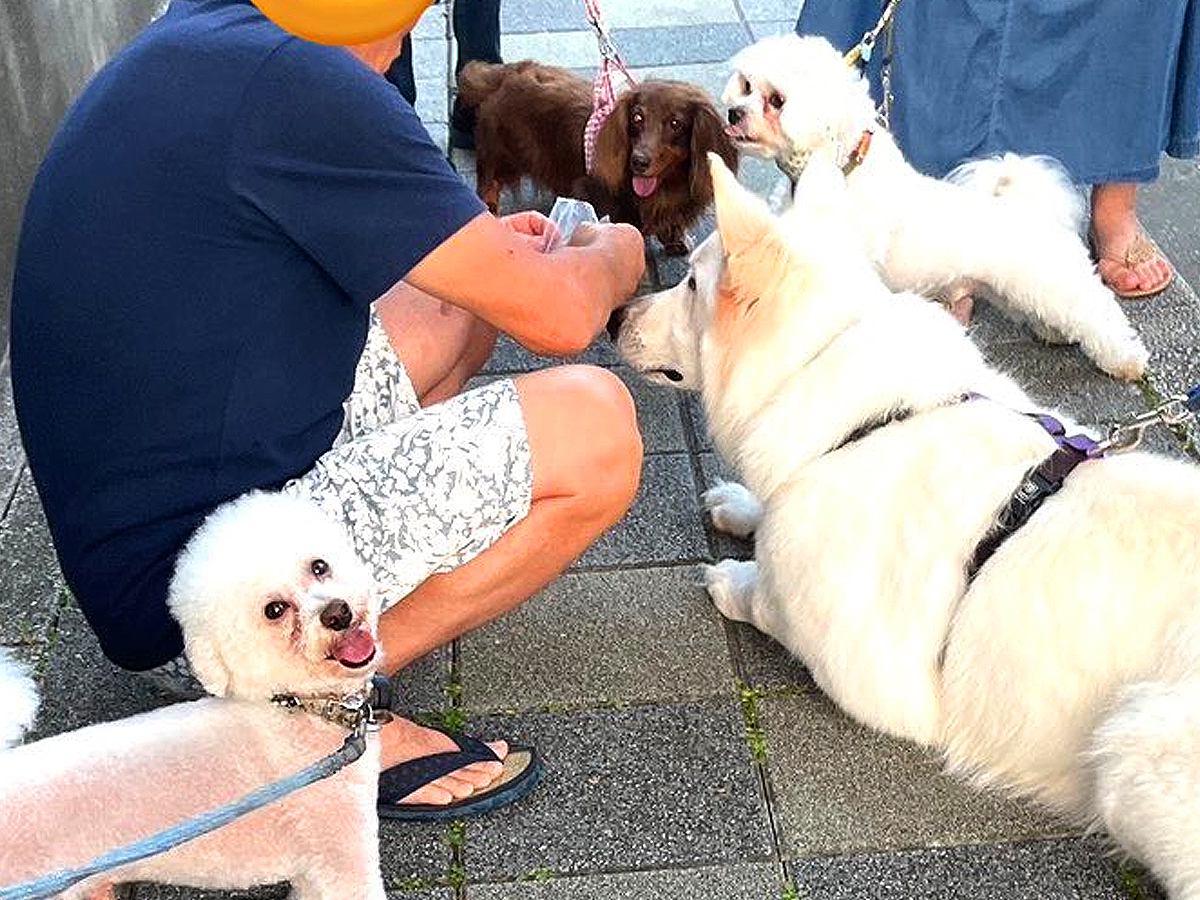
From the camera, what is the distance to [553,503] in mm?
2496

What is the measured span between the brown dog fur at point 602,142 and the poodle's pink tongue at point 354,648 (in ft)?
8.18

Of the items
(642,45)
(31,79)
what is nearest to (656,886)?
(31,79)

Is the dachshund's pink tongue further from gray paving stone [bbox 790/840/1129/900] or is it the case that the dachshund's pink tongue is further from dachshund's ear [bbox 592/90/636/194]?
gray paving stone [bbox 790/840/1129/900]

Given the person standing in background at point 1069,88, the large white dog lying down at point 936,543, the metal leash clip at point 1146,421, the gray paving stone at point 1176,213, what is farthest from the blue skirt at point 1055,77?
the metal leash clip at point 1146,421

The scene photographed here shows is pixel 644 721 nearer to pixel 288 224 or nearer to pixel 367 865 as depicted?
pixel 367 865

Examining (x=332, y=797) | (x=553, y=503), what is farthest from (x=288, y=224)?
(x=332, y=797)

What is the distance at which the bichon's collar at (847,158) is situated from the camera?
3895mm

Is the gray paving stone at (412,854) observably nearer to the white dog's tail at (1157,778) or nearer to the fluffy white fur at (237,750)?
the fluffy white fur at (237,750)

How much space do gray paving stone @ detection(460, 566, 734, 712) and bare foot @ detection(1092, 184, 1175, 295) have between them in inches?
75.3

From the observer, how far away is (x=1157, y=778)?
2.12 metres

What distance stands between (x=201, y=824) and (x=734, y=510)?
5.57 feet

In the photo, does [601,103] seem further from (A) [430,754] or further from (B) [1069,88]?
(A) [430,754]

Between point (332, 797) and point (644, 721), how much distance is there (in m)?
0.80

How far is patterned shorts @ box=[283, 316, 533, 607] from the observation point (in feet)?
7.59
